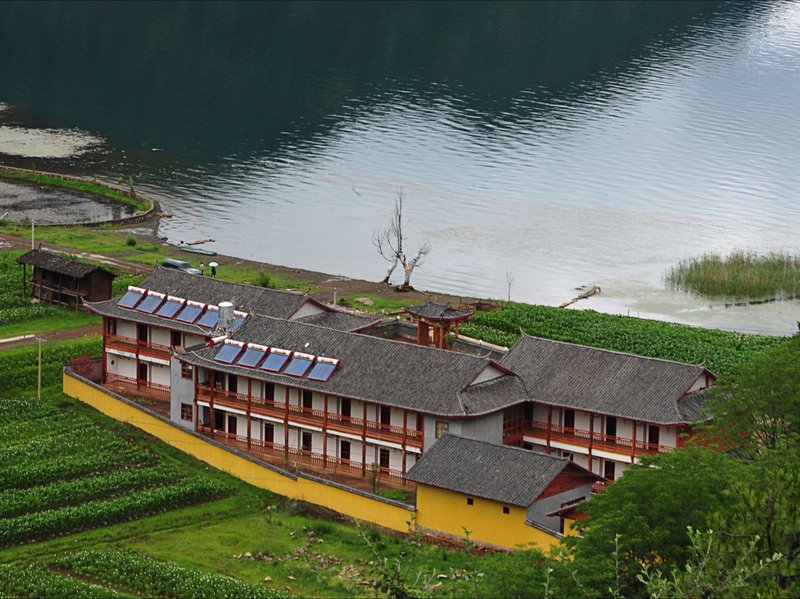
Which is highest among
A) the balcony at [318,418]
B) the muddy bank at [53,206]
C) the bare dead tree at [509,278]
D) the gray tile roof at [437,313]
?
the gray tile roof at [437,313]

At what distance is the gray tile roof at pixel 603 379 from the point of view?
276ft

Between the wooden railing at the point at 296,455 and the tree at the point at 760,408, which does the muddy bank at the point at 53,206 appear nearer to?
the wooden railing at the point at 296,455

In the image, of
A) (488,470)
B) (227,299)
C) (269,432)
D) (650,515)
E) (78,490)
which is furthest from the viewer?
(227,299)

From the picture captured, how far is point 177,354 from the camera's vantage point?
92688 millimetres

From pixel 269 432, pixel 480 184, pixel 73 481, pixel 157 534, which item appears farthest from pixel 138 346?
pixel 480 184

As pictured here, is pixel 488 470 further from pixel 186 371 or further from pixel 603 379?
pixel 186 371

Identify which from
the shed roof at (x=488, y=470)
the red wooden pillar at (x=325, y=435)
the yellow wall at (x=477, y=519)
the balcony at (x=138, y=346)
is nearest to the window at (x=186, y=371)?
the balcony at (x=138, y=346)

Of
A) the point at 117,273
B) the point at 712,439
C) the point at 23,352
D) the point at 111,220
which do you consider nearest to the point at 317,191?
the point at 111,220

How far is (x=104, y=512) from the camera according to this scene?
8025 centimetres

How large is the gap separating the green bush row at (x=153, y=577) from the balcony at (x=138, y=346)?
24.2 m

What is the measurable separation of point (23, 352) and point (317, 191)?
217 ft

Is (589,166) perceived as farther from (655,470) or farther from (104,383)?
(655,470)

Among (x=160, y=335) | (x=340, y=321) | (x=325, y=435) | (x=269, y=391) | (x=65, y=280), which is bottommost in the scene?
(x=325, y=435)

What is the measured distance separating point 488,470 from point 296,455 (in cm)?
1512
